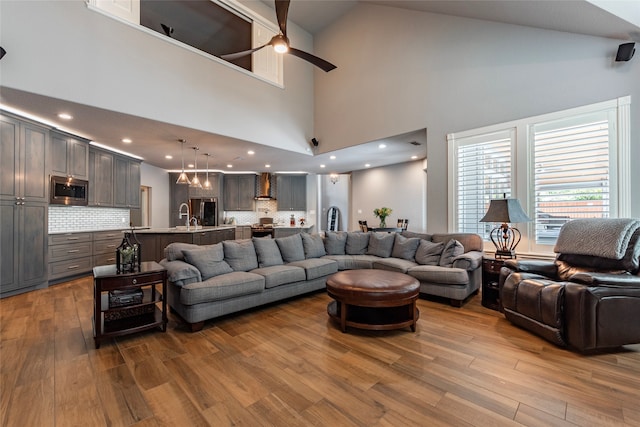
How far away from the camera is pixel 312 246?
4.77 meters

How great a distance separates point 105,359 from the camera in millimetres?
2258

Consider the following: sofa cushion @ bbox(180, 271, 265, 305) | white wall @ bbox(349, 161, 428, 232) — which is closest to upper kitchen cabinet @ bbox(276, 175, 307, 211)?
white wall @ bbox(349, 161, 428, 232)

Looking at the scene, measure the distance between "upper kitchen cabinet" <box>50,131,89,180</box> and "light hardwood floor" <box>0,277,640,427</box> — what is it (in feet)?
9.24

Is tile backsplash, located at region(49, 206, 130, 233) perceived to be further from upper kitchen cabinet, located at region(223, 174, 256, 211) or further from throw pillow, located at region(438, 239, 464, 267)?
throw pillow, located at region(438, 239, 464, 267)

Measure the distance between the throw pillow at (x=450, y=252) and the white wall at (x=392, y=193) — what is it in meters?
3.67

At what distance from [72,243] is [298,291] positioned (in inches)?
173

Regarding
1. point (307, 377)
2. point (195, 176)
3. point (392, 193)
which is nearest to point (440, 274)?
point (307, 377)

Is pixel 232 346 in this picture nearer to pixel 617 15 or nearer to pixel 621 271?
pixel 621 271

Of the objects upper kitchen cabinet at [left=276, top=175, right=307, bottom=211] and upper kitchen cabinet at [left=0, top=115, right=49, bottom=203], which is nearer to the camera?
upper kitchen cabinet at [left=0, top=115, right=49, bottom=203]

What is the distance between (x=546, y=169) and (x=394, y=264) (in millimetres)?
2369

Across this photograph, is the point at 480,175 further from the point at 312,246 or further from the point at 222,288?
the point at 222,288

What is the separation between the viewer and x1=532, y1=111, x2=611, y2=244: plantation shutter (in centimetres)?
316

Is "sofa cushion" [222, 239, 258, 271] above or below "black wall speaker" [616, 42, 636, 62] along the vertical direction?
below

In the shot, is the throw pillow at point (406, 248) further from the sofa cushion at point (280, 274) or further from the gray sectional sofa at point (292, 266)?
the sofa cushion at point (280, 274)
